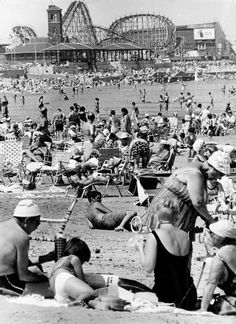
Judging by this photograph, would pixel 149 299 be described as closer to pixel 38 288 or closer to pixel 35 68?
pixel 38 288

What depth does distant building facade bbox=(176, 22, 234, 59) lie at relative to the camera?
187125 mm

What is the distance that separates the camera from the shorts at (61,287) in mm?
5094

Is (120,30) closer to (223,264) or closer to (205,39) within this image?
(205,39)

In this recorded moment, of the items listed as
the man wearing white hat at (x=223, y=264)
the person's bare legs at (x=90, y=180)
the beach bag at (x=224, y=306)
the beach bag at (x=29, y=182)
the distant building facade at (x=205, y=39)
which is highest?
the distant building facade at (x=205, y=39)

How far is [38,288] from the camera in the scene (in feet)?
17.3

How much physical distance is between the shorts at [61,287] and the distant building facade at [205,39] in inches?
7234

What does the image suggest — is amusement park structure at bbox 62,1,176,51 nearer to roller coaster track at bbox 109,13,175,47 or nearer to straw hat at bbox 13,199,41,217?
roller coaster track at bbox 109,13,175,47

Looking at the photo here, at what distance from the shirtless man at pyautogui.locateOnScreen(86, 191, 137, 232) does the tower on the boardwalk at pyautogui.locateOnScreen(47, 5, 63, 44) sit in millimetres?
137330

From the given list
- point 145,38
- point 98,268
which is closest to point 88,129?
point 98,268

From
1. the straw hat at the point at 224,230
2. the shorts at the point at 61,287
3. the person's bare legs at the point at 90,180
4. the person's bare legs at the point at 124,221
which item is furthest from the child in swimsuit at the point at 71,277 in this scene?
the person's bare legs at the point at 90,180

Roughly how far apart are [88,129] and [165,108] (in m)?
27.9

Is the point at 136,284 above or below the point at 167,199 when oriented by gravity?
below

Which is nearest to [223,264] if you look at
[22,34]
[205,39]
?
[22,34]

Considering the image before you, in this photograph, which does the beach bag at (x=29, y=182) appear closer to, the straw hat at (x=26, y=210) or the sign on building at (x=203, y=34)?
the straw hat at (x=26, y=210)
